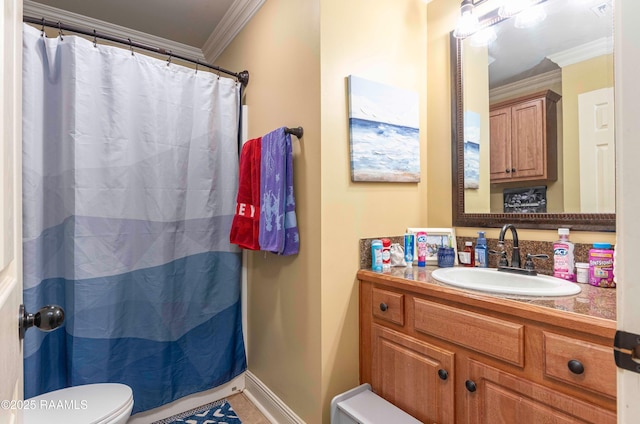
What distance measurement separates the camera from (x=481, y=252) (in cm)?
158

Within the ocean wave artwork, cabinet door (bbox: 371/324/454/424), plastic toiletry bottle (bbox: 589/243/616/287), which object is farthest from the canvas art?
cabinet door (bbox: 371/324/454/424)

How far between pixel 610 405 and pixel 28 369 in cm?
218

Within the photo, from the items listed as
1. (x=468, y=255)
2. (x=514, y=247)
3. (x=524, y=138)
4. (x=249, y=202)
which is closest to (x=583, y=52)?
(x=524, y=138)

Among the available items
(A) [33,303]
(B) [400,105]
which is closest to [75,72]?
(A) [33,303]

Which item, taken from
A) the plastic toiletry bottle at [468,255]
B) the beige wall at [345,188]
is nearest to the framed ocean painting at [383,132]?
the beige wall at [345,188]

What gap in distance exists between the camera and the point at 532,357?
0.98 metres

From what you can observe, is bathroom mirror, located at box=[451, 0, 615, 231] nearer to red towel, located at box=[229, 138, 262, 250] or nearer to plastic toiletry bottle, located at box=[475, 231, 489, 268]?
plastic toiletry bottle, located at box=[475, 231, 489, 268]

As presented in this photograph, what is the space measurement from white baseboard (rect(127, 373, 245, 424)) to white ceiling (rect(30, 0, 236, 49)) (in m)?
2.43

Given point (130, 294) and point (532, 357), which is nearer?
point (532, 357)

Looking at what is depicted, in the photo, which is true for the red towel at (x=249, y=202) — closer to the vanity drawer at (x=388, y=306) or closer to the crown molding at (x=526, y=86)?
the vanity drawer at (x=388, y=306)

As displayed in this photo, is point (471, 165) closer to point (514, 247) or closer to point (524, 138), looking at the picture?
point (524, 138)

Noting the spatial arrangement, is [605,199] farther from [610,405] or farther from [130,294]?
[130,294]


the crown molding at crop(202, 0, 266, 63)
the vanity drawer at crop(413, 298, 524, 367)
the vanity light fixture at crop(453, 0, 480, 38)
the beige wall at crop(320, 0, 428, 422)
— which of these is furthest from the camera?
the crown molding at crop(202, 0, 266, 63)

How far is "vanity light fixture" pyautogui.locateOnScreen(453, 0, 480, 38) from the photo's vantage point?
1626mm
